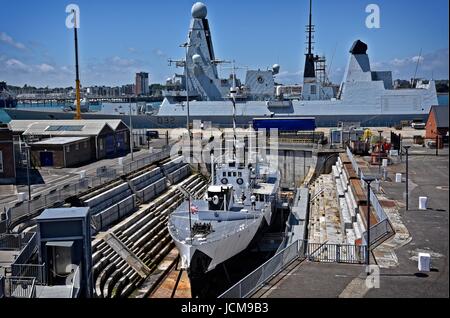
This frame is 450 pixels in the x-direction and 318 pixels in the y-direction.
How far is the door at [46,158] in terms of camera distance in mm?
32281

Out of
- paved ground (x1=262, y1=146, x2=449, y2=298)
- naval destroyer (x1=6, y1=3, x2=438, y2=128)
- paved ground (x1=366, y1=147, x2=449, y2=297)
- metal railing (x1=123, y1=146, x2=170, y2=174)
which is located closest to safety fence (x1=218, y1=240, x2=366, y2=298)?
paved ground (x1=262, y1=146, x2=449, y2=298)

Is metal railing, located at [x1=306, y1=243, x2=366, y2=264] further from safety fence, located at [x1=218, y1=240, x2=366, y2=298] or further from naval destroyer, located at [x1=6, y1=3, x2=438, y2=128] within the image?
naval destroyer, located at [x1=6, y1=3, x2=438, y2=128]

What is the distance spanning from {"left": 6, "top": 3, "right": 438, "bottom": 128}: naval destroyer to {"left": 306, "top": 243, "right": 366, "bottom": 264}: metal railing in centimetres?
4549

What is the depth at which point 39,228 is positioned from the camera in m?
12.0

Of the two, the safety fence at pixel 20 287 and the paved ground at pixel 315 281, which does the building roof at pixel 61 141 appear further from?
the paved ground at pixel 315 281

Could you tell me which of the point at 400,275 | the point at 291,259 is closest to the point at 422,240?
the point at 400,275

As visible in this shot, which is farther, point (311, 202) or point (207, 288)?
point (311, 202)

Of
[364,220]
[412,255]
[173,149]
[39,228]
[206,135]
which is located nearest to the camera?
[39,228]

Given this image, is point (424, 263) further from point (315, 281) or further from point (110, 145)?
point (110, 145)

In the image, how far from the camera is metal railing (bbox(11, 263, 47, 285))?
477 inches

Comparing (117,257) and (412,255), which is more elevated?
(412,255)
